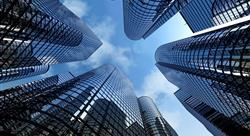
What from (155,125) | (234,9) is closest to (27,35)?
(234,9)

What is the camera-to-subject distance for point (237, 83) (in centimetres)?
3562

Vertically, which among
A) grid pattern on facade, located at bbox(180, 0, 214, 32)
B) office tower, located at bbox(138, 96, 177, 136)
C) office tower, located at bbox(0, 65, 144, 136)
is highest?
office tower, located at bbox(0, 65, 144, 136)

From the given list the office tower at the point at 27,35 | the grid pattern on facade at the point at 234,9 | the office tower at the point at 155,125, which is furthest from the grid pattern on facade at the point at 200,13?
the office tower at the point at 27,35

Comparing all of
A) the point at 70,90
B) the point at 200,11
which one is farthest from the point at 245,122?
the point at 200,11

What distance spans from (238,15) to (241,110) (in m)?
14.8

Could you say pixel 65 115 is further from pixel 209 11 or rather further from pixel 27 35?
pixel 209 11

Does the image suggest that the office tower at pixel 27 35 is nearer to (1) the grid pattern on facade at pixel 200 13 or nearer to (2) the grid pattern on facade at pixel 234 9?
(2) the grid pattern on facade at pixel 234 9

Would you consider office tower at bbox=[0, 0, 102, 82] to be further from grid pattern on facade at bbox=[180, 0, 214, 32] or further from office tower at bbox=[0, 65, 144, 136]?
grid pattern on facade at bbox=[180, 0, 214, 32]

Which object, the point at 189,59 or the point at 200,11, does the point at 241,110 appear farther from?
the point at 200,11

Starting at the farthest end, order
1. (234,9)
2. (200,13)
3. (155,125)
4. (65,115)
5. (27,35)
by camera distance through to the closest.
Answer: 1. (200,13)
2. (155,125)
3. (234,9)
4. (65,115)
5. (27,35)

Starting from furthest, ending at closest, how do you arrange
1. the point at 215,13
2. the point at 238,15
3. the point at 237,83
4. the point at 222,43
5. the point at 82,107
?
the point at 215,13 → the point at 238,15 → the point at 222,43 → the point at 237,83 → the point at 82,107

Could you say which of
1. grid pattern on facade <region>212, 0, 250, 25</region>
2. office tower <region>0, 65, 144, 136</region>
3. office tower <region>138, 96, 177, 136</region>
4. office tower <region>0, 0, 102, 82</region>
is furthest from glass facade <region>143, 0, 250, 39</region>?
office tower <region>0, 0, 102, 82</region>

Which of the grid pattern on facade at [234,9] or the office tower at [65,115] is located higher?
the office tower at [65,115]

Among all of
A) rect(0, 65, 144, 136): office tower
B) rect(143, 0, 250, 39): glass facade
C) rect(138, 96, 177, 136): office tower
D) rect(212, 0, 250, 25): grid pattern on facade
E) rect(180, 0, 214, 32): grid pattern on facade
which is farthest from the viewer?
rect(180, 0, 214, 32): grid pattern on facade
